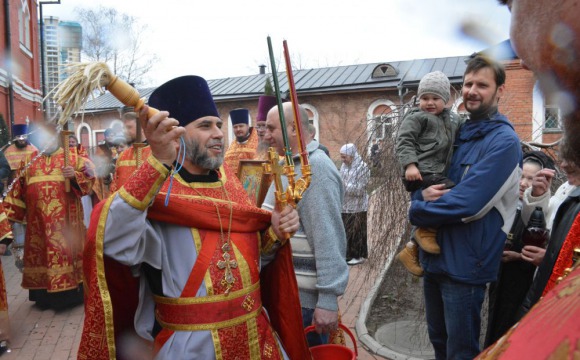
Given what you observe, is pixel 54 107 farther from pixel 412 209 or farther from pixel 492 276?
pixel 492 276

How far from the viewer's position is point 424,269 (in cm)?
293

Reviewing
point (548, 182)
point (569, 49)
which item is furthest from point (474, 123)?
point (569, 49)

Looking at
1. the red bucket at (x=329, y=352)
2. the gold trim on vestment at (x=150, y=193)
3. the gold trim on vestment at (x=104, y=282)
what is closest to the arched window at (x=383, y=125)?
the red bucket at (x=329, y=352)

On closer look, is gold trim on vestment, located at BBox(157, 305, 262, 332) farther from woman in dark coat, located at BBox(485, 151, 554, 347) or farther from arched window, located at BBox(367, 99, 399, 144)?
arched window, located at BBox(367, 99, 399, 144)

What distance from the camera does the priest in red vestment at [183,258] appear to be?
6.10 feet

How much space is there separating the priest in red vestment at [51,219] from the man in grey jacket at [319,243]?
407cm

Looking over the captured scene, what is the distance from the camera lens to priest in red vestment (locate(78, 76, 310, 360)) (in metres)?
1.86

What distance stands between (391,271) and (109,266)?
13.7 ft

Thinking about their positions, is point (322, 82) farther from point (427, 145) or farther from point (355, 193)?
point (427, 145)

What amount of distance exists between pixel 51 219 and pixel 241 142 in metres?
3.03

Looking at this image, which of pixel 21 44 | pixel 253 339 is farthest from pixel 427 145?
pixel 21 44

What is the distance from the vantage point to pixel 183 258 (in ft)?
6.89

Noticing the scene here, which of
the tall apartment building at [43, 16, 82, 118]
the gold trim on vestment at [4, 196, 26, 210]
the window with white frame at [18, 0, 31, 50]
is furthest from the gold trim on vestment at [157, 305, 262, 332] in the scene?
the window with white frame at [18, 0, 31, 50]

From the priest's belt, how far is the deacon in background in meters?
5.20
